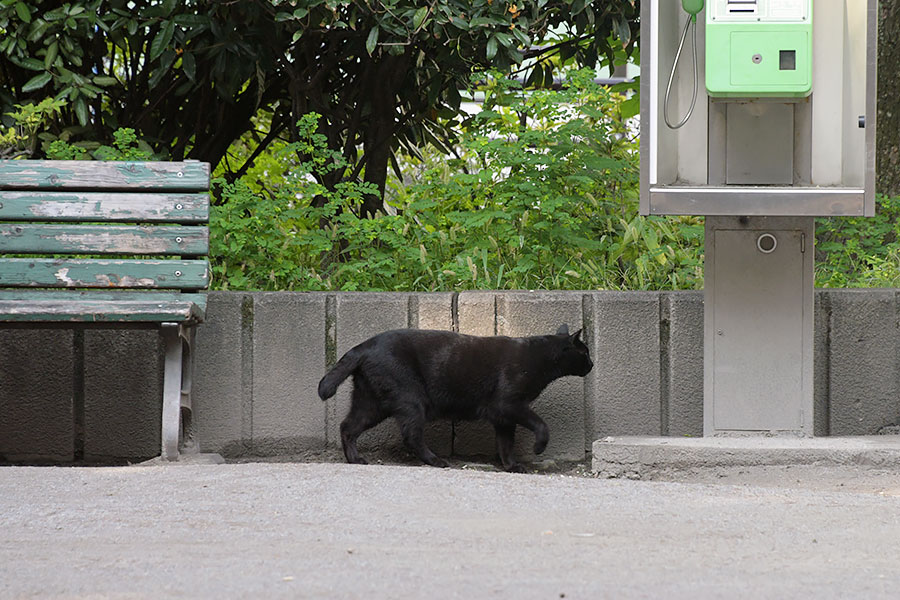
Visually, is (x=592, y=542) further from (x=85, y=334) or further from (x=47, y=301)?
(x=85, y=334)

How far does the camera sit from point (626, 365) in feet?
17.8

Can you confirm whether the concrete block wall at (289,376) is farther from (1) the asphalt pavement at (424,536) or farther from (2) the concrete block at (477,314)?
(1) the asphalt pavement at (424,536)

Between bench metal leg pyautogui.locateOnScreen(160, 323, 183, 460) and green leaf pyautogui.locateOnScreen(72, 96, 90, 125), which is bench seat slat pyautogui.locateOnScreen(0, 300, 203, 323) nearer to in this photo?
bench metal leg pyautogui.locateOnScreen(160, 323, 183, 460)

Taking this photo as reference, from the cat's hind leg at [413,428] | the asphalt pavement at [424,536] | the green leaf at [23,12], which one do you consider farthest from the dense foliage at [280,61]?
the asphalt pavement at [424,536]

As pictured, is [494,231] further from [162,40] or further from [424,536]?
[424,536]

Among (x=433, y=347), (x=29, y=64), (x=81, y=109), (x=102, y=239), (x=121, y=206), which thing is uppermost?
→ (x=29, y=64)

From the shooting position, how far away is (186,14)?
641 centimetres

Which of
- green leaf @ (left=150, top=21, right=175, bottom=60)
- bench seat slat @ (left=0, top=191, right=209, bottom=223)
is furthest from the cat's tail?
green leaf @ (left=150, top=21, right=175, bottom=60)

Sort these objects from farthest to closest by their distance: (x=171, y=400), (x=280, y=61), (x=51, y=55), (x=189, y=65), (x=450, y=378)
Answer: (x=280, y=61) → (x=189, y=65) → (x=51, y=55) → (x=450, y=378) → (x=171, y=400)

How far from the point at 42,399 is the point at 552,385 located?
2319 mm

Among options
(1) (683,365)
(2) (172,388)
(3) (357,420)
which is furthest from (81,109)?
(1) (683,365)

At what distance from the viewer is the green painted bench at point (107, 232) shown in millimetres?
5270

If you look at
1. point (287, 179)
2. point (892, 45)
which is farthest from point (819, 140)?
point (287, 179)

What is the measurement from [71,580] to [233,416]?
2.56m
